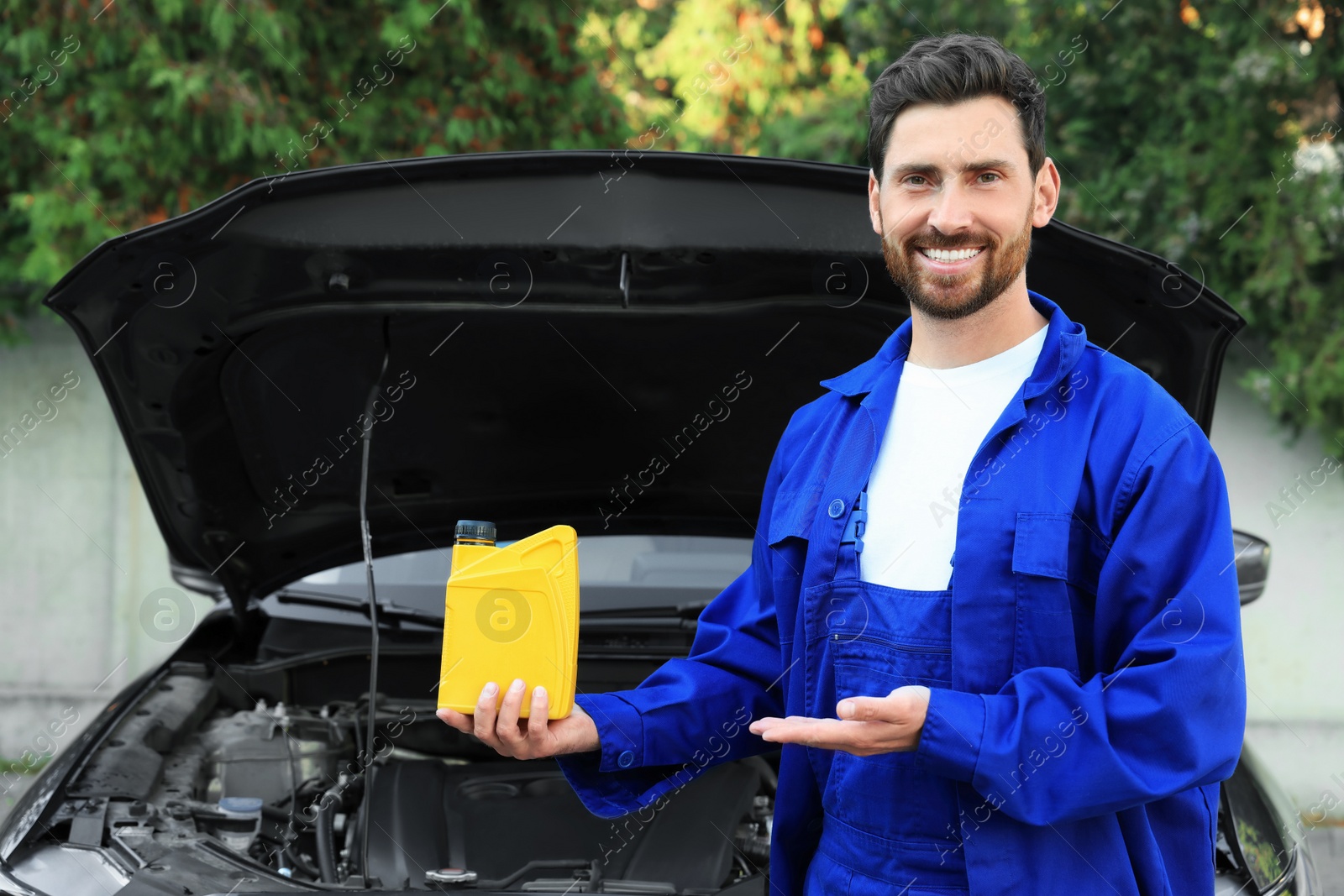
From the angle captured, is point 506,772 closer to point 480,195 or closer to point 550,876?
point 550,876

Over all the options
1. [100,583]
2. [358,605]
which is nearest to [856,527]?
[358,605]

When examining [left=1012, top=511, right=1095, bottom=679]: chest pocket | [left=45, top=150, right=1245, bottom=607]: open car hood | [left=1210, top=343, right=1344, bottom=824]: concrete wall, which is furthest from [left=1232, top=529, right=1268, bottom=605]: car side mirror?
[left=1210, top=343, right=1344, bottom=824]: concrete wall

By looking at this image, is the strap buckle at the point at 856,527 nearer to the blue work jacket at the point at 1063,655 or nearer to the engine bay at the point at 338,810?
the blue work jacket at the point at 1063,655

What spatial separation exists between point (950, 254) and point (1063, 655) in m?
0.51

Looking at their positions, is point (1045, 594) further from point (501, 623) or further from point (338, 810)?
point (338, 810)

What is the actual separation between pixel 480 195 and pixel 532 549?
2.08 ft

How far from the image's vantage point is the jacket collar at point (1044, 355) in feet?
4.68

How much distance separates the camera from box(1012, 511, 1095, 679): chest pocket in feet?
4.35

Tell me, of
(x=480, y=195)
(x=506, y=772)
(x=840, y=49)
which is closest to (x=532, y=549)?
(x=480, y=195)

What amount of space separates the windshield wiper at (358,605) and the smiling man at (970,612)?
1223 mm

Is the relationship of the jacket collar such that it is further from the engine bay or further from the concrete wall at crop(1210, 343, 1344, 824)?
the concrete wall at crop(1210, 343, 1344, 824)

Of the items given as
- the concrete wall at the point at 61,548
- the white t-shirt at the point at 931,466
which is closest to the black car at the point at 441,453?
the white t-shirt at the point at 931,466

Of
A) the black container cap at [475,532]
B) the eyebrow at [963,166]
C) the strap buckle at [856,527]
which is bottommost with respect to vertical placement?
the black container cap at [475,532]

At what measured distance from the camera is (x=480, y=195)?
181cm
